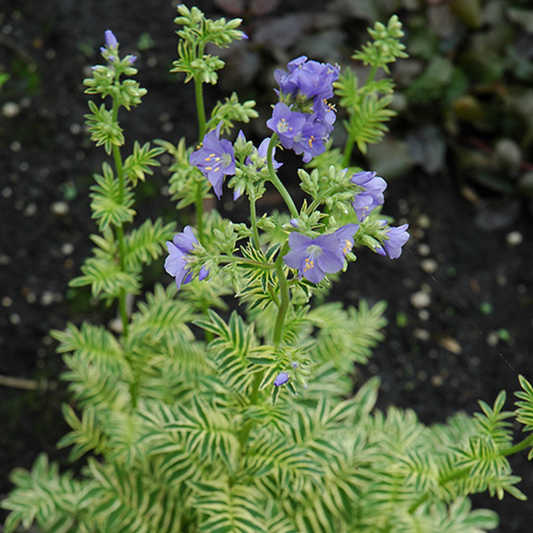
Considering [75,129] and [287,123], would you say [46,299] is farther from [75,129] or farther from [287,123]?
[287,123]

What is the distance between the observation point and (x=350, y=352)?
84.5 inches

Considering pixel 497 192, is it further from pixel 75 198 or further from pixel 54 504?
pixel 54 504

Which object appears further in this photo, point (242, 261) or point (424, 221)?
point (424, 221)

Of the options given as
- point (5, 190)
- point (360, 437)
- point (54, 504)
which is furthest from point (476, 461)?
point (5, 190)

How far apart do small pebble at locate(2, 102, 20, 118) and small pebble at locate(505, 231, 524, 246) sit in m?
2.44

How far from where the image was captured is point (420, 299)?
299 centimetres

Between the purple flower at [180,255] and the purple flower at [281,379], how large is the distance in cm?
25

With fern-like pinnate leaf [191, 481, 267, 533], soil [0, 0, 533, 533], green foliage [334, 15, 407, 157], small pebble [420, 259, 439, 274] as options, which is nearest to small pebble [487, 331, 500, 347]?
soil [0, 0, 533, 533]

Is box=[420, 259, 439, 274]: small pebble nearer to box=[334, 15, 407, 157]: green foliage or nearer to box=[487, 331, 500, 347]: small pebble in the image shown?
box=[487, 331, 500, 347]: small pebble

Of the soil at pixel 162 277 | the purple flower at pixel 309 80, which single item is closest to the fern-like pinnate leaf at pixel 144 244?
the purple flower at pixel 309 80

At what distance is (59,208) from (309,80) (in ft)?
7.10

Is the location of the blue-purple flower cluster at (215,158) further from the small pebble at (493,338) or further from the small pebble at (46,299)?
the small pebble at (493,338)

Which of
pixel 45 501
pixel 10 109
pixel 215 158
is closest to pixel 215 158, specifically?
pixel 215 158

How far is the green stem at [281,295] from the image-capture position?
1.18 meters
